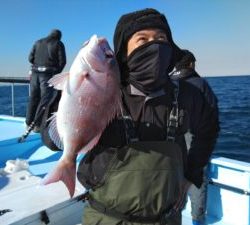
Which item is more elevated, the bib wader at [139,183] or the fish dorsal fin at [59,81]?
the fish dorsal fin at [59,81]

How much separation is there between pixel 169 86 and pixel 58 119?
0.72m

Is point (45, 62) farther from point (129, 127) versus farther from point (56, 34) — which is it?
point (129, 127)

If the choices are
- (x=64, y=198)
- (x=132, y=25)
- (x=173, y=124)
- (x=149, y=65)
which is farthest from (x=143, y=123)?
(x=64, y=198)

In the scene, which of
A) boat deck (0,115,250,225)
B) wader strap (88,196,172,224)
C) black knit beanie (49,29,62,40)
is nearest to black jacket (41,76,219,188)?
wader strap (88,196,172,224)

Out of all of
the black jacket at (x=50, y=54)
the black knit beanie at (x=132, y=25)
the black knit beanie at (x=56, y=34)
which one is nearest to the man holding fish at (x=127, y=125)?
the black knit beanie at (x=132, y=25)

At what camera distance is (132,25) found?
2150 mm

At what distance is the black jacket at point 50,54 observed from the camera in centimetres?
710

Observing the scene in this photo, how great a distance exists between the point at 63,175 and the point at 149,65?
0.74m

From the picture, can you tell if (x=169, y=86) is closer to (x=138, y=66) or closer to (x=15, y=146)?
(x=138, y=66)

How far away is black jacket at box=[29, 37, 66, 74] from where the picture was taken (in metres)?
7.10

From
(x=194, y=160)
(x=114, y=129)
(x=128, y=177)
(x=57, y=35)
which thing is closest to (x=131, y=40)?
(x=114, y=129)

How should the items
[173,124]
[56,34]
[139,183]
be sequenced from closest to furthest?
1. [139,183]
2. [173,124]
3. [56,34]

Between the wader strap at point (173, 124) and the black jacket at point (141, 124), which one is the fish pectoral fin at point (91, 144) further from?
the wader strap at point (173, 124)

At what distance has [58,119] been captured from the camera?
1931 mm
